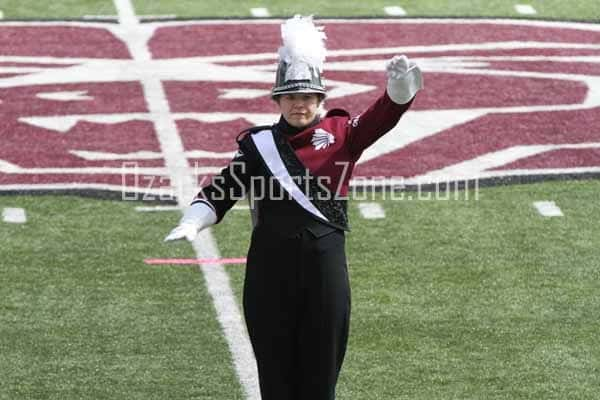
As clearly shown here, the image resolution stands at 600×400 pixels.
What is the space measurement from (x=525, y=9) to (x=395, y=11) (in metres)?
1.18

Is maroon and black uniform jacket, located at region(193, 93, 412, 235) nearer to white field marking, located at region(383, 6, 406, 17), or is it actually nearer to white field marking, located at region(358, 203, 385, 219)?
white field marking, located at region(358, 203, 385, 219)

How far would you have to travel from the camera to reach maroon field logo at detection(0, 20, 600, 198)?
39.2 ft

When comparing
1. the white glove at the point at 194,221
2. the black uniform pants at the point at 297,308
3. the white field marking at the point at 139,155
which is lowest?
the black uniform pants at the point at 297,308

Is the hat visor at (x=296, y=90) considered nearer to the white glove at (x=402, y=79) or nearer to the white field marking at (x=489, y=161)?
the white glove at (x=402, y=79)

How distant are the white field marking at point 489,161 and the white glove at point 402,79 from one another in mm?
5514

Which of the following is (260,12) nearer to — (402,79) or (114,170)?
(114,170)

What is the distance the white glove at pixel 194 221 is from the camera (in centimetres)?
614

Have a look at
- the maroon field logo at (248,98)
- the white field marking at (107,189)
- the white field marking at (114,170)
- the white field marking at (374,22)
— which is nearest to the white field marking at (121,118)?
the maroon field logo at (248,98)

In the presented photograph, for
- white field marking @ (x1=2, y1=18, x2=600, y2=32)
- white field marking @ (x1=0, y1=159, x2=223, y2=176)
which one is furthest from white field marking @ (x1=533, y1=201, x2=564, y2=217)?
white field marking @ (x1=2, y1=18, x2=600, y2=32)

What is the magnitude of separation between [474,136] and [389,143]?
0.60m

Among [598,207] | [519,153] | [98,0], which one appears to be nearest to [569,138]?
[519,153]

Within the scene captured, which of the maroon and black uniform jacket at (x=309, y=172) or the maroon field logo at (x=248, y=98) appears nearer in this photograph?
the maroon and black uniform jacket at (x=309, y=172)

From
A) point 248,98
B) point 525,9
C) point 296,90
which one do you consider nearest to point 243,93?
point 248,98

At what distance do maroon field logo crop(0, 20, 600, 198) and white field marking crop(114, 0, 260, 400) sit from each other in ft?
0.09
